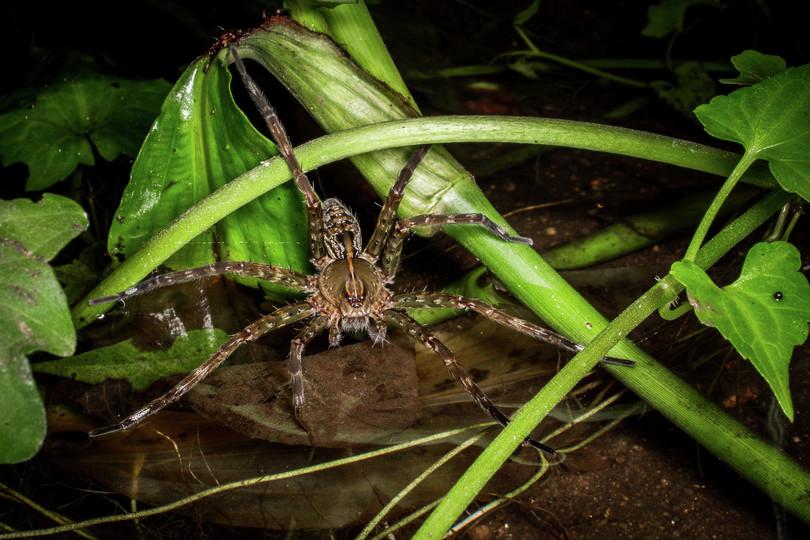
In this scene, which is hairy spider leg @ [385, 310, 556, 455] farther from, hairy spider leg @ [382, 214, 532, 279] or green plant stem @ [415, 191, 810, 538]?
green plant stem @ [415, 191, 810, 538]

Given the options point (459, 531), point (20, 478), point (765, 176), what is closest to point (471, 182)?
point (765, 176)

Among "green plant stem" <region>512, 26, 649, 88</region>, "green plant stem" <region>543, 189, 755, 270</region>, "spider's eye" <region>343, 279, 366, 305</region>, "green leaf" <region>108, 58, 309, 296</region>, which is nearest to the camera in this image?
"green leaf" <region>108, 58, 309, 296</region>

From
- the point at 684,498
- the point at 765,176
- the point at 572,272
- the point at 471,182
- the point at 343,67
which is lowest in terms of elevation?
the point at 684,498

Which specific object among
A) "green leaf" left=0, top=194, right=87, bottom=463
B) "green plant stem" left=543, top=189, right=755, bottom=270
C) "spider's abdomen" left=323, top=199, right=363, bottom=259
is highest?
"green leaf" left=0, top=194, right=87, bottom=463

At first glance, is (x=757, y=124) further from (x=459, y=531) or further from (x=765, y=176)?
(x=459, y=531)

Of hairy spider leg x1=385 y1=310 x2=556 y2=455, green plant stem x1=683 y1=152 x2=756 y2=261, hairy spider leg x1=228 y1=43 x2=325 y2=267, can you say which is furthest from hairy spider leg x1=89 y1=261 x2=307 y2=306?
green plant stem x1=683 y1=152 x2=756 y2=261

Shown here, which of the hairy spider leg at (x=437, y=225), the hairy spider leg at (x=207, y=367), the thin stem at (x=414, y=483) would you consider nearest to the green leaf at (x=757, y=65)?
the hairy spider leg at (x=437, y=225)

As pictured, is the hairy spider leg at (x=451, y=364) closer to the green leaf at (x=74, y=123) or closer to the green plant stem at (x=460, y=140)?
the green plant stem at (x=460, y=140)
